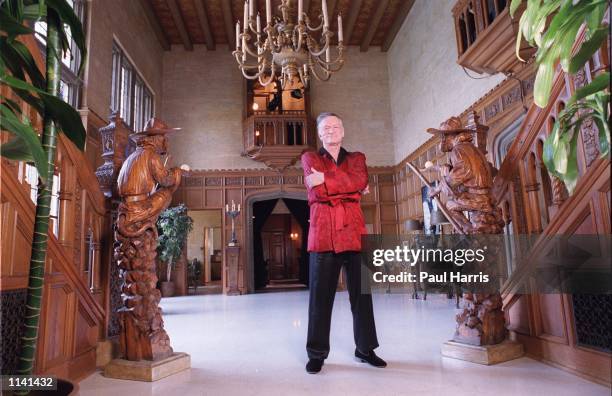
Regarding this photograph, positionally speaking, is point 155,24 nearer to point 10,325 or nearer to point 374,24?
point 374,24

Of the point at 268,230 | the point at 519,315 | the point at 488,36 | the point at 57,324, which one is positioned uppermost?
the point at 488,36

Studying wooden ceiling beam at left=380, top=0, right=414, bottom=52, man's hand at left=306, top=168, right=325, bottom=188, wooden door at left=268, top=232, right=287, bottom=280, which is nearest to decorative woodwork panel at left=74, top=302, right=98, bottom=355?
man's hand at left=306, top=168, right=325, bottom=188

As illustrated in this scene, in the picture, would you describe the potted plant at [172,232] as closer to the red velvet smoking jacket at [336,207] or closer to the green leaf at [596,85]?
the red velvet smoking jacket at [336,207]

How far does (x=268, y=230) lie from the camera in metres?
16.6

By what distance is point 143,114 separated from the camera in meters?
9.23

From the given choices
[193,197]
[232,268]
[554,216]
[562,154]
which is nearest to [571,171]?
[562,154]

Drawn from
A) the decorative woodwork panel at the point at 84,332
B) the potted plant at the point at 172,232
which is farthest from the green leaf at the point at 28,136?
the potted plant at the point at 172,232

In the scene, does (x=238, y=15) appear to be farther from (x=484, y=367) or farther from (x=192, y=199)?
(x=484, y=367)

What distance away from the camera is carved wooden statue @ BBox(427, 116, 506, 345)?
239 cm

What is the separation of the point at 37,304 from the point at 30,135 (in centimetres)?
50

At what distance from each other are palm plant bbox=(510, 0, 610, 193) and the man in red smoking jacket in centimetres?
122

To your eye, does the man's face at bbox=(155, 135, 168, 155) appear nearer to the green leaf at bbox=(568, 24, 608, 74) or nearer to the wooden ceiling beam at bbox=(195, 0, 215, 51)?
the green leaf at bbox=(568, 24, 608, 74)

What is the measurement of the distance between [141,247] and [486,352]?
7.03 feet

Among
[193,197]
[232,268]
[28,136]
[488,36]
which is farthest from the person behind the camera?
[193,197]
